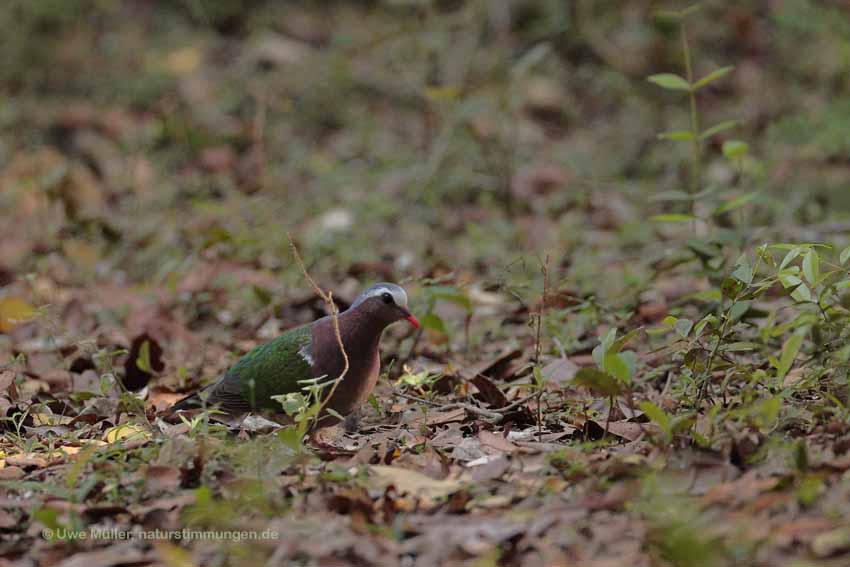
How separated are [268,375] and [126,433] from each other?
0.59 m

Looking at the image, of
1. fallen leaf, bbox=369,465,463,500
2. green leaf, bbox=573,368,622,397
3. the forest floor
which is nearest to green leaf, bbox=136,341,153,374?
the forest floor

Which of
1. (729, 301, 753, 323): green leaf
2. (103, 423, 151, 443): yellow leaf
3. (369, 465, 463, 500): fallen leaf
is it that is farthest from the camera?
(729, 301, 753, 323): green leaf

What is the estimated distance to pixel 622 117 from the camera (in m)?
8.91

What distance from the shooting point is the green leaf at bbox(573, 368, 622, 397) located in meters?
3.23

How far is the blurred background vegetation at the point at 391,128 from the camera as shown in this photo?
6.94 metres

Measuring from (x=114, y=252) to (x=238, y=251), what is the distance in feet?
4.30

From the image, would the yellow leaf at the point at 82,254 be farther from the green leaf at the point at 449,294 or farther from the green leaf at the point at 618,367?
the green leaf at the point at 618,367

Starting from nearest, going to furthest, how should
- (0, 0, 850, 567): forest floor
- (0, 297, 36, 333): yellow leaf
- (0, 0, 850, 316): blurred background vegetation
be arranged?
(0, 0, 850, 567): forest floor
(0, 297, 36, 333): yellow leaf
(0, 0, 850, 316): blurred background vegetation

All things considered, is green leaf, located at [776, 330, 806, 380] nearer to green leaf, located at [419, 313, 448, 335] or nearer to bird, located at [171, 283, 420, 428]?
bird, located at [171, 283, 420, 428]

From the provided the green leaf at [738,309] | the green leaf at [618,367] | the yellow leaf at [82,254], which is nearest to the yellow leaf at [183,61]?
the yellow leaf at [82,254]

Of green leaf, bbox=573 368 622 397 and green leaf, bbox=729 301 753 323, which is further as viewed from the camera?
green leaf, bbox=729 301 753 323

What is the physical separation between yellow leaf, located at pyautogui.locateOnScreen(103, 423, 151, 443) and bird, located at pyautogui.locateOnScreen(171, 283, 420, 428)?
0.36 metres

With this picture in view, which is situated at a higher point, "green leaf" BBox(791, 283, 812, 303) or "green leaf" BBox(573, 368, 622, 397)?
"green leaf" BBox(791, 283, 812, 303)

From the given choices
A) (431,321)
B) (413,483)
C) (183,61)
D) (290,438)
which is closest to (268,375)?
(431,321)
